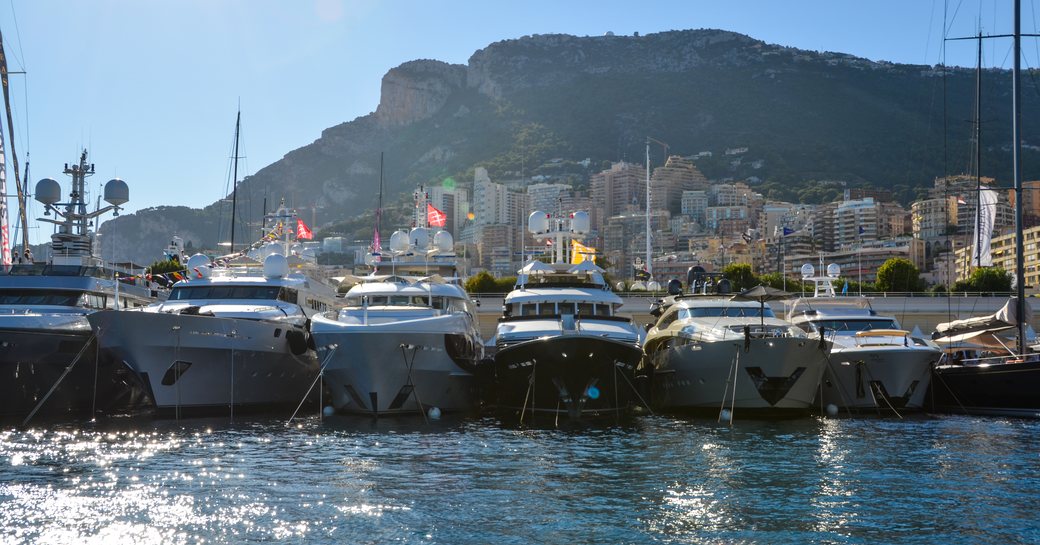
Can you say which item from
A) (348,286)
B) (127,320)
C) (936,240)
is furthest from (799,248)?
(127,320)

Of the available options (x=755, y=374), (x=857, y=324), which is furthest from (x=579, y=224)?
(x=755, y=374)

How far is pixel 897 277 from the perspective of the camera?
7419 cm

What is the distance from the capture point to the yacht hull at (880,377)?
28500mm

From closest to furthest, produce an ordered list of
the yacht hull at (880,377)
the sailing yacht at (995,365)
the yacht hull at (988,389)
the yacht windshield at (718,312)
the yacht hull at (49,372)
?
the yacht hull at (988,389)
the sailing yacht at (995,365)
the yacht hull at (49,372)
the yacht hull at (880,377)
the yacht windshield at (718,312)

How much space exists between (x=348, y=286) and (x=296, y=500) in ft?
78.4

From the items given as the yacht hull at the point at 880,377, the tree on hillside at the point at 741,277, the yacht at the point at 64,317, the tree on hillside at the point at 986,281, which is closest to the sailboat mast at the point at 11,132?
the yacht at the point at 64,317

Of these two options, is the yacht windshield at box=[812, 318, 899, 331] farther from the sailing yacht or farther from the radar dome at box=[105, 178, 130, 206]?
the radar dome at box=[105, 178, 130, 206]

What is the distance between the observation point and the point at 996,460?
19.2 m

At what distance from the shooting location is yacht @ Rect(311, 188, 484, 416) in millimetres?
26016

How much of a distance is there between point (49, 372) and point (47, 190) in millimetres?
8843

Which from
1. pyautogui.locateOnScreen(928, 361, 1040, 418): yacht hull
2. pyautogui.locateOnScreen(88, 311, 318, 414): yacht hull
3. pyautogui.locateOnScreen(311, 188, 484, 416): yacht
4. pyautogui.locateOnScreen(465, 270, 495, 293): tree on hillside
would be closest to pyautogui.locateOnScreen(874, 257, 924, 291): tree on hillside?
pyautogui.locateOnScreen(465, 270, 495, 293): tree on hillside

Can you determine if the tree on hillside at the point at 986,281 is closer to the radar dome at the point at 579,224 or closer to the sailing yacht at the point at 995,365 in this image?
the sailing yacht at the point at 995,365

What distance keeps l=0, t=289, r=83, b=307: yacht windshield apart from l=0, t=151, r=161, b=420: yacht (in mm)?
29

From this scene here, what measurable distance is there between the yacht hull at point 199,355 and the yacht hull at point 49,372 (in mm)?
1431
